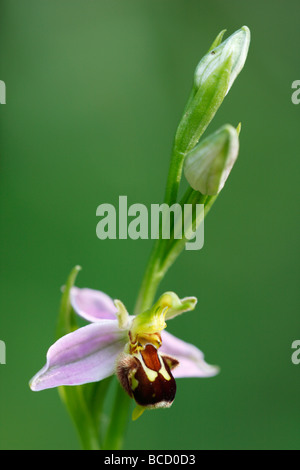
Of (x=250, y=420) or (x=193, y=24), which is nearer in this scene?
(x=250, y=420)

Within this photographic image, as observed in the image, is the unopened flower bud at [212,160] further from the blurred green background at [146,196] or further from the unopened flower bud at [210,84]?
the blurred green background at [146,196]

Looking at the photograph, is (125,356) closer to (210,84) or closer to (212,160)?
(212,160)

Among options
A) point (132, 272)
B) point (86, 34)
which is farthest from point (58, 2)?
point (132, 272)

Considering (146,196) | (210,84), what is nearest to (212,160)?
(210,84)

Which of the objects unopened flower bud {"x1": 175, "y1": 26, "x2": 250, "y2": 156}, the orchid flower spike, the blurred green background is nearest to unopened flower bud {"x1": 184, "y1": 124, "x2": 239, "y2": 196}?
unopened flower bud {"x1": 175, "y1": 26, "x2": 250, "y2": 156}

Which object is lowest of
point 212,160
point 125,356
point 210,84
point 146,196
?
point 125,356

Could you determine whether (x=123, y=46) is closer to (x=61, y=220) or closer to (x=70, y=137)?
(x=70, y=137)
